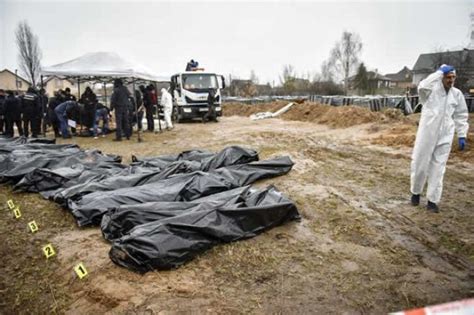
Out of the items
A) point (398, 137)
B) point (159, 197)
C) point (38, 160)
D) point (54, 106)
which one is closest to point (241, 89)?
point (54, 106)

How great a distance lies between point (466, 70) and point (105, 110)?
3133 centimetres

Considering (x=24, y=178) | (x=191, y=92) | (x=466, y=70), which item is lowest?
(x=24, y=178)

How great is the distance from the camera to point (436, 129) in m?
4.07

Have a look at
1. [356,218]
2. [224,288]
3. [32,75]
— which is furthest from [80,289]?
[32,75]

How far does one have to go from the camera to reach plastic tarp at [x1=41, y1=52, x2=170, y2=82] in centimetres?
1039

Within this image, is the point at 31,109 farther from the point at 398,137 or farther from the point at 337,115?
the point at 337,115

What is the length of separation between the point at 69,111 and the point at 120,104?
2104 millimetres

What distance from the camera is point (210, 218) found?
3.31 m

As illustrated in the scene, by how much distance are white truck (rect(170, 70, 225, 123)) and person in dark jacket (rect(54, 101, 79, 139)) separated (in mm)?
5890

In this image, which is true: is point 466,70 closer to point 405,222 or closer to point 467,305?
point 405,222


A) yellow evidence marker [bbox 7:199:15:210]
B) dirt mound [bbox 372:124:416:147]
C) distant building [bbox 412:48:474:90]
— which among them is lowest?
yellow evidence marker [bbox 7:199:15:210]

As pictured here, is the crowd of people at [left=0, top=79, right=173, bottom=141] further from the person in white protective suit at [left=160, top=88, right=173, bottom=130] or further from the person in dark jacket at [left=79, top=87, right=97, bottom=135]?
the person in white protective suit at [left=160, top=88, right=173, bottom=130]

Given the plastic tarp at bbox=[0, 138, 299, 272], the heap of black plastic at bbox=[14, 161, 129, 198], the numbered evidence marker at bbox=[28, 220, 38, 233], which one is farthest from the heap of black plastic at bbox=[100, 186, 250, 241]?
the heap of black plastic at bbox=[14, 161, 129, 198]

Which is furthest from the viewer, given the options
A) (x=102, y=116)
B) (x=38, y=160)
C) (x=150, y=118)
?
(x=150, y=118)
